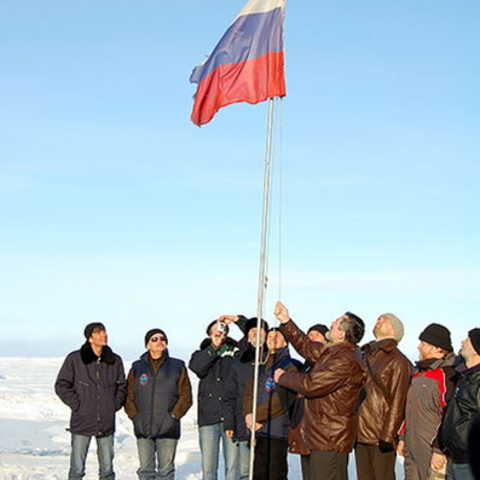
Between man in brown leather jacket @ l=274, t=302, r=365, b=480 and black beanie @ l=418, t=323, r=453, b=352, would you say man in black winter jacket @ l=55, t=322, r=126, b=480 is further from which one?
A: black beanie @ l=418, t=323, r=453, b=352

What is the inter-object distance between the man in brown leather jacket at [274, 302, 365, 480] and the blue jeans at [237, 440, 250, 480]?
5.47 feet

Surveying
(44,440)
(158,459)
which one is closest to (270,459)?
(158,459)

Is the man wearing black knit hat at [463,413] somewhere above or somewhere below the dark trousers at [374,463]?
above

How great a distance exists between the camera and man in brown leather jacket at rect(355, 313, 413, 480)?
810 centimetres

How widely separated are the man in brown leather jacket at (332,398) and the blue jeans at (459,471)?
1123mm

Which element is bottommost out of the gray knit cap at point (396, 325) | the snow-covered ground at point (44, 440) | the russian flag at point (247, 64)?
the snow-covered ground at point (44, 440)

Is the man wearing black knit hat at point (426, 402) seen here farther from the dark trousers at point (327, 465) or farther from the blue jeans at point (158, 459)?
the blue jeans at point (158, 459)

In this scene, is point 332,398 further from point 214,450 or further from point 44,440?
point 44,440

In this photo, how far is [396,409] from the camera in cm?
809

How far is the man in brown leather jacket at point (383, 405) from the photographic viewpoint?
810 cm

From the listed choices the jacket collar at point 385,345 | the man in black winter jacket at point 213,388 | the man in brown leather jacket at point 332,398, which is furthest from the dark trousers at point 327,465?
the man in black winter jacket at point 213,388

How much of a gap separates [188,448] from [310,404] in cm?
982

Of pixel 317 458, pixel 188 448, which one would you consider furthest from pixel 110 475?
pixel 188 448

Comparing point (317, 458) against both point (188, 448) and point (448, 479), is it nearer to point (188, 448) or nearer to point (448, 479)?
point (448, 479)
